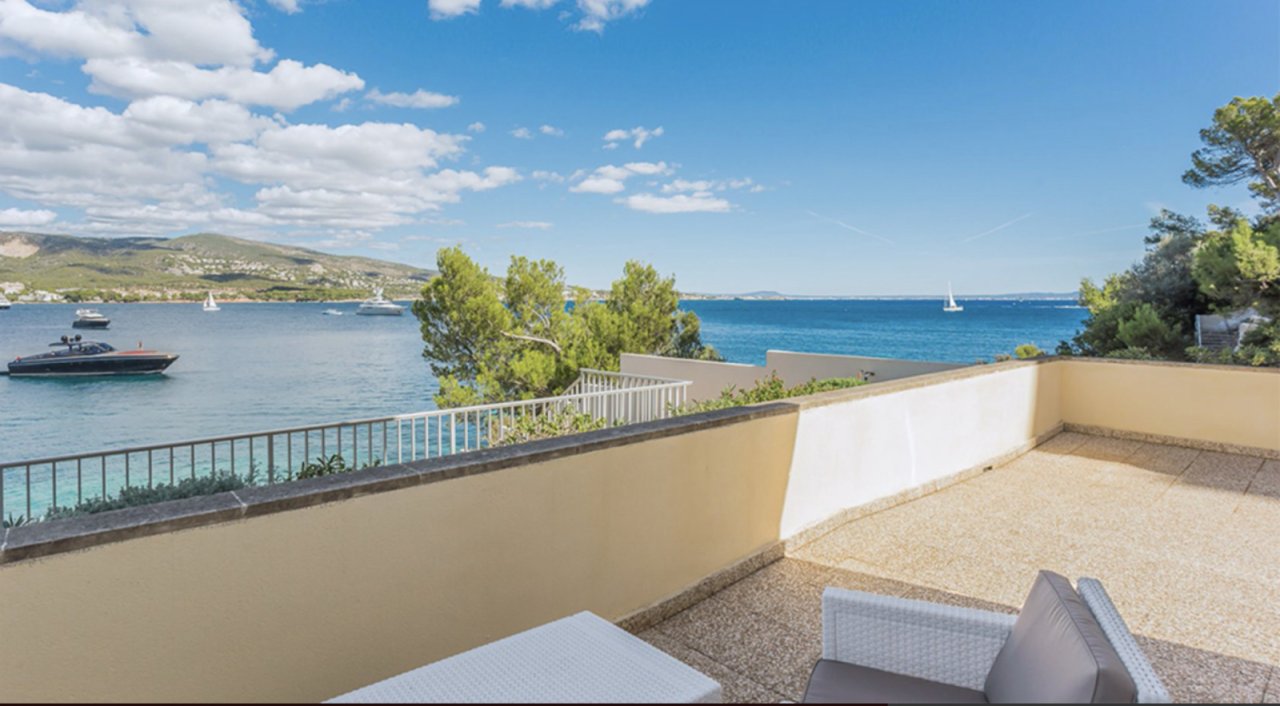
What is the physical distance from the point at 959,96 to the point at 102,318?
209 ft

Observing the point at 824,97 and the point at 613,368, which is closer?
the point at 613,368

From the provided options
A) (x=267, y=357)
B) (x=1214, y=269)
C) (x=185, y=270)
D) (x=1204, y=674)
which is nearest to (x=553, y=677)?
(x=1204, y=674)

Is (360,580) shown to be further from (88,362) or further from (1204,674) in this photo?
(88,362)

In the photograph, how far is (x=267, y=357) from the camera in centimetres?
4225

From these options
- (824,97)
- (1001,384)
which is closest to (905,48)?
(824,97)

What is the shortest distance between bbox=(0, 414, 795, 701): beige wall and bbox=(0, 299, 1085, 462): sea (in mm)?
16882

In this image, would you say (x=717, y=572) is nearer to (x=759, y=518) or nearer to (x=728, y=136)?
(x=759, y=518)

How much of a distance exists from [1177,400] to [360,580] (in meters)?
7.03

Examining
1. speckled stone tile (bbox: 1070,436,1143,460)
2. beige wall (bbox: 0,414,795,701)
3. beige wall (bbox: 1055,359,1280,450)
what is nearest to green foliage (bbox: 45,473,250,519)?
beige wall (bbox: 0,414,795,701)

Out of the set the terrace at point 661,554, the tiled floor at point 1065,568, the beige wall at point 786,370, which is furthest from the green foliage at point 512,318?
the terrace at point 661,554

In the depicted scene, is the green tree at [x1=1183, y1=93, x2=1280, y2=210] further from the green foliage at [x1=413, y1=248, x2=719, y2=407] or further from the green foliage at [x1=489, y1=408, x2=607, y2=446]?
the green foliage at [x1=489, y1=408, x2=607, y2=446]

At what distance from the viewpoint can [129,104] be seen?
35.2m

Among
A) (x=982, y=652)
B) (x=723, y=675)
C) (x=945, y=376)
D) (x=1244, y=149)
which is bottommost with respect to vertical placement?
Answer: (x=723, y=675)

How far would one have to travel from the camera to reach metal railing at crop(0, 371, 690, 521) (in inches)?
184
